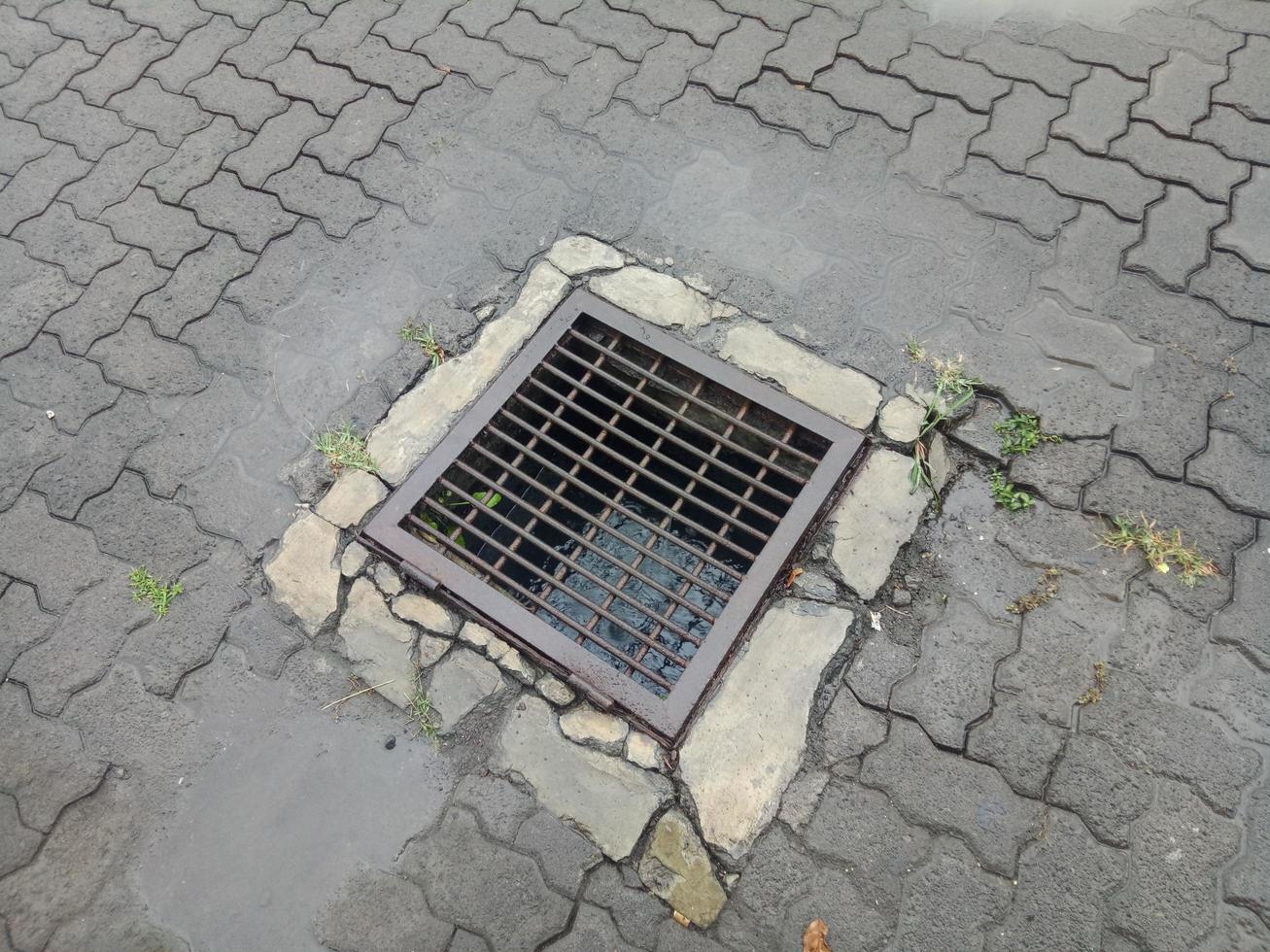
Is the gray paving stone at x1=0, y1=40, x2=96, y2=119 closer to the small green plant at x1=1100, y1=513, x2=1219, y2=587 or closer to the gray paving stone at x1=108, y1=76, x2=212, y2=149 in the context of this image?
the gray paving stone at x1=108, y1=76, x2=212, y2=149

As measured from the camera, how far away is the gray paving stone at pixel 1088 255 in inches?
106

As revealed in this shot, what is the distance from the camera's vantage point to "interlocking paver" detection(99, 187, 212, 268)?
10.2 ft

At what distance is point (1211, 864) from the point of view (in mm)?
1932

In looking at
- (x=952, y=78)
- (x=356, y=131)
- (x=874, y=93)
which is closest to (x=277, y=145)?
(x=356, y=131)

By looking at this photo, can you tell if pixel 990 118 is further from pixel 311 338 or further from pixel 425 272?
pixel 311 338

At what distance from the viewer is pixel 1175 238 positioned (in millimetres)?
2756

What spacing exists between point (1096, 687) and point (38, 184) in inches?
167

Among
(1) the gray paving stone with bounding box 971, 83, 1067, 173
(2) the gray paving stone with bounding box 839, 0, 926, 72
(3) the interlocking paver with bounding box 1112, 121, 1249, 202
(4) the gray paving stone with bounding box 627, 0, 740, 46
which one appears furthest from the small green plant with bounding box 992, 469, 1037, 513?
(4) the gray paving stone with bounding box 627, 0, 740, 46

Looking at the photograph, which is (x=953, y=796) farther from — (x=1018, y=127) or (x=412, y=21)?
(x=412, y=21)

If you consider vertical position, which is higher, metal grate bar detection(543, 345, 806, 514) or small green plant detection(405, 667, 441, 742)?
metal grate bar detection(543, 345, 806, 514)

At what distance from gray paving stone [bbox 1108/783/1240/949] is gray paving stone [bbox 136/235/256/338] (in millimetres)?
3289

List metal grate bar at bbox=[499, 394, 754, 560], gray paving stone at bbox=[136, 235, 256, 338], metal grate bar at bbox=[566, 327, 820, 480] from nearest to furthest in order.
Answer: metal grate bar at bbox=[499, 394, 754, 560], metal grate bar at bbox=[566, 327, 820, 480], gray paving stone at bbox=[136, 235, 256, 338]

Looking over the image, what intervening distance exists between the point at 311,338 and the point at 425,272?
46 centimetres

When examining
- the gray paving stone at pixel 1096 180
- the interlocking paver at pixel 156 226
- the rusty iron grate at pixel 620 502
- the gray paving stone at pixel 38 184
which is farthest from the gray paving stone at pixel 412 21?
the gray paving stone at pixel 1096 180
